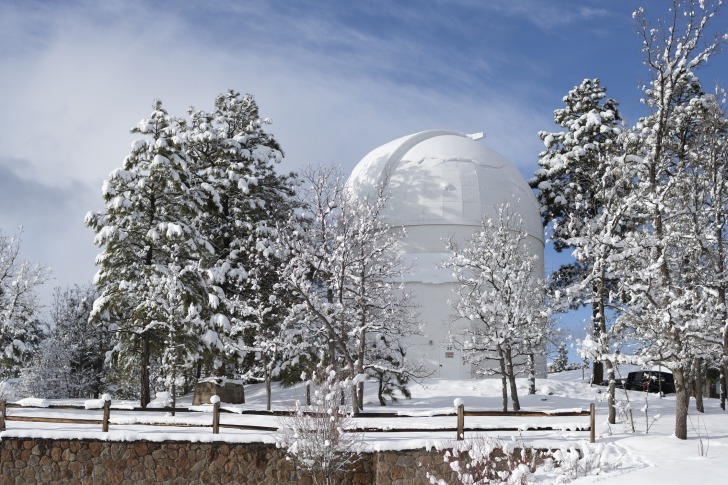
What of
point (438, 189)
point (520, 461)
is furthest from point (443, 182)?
point (520, 461)

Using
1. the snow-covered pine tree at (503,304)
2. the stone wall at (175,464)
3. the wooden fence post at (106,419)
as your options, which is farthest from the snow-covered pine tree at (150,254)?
the snow-covered pine tree at (503,304)

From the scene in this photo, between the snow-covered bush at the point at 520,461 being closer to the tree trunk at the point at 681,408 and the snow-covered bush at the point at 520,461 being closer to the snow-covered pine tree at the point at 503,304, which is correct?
the tree trunk at the point at 681,408

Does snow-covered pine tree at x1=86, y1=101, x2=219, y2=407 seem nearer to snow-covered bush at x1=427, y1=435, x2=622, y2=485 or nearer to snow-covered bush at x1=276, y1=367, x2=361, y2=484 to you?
snow-covered bush at x1=276, y1=367, x2=361, y2=484

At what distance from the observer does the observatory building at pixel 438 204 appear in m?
32.7

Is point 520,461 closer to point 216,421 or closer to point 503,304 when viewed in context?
point 216,421

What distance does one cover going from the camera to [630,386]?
34.0 m

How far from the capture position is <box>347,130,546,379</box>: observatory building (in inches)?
1287

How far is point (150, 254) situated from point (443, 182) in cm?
1478

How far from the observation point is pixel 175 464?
1574 cm

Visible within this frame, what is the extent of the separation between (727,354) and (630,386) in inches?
748

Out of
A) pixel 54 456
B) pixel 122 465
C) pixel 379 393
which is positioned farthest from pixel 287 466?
pixel 379 393

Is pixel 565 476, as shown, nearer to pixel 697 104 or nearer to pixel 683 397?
pixel 683 397

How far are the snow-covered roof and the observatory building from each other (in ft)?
0.14

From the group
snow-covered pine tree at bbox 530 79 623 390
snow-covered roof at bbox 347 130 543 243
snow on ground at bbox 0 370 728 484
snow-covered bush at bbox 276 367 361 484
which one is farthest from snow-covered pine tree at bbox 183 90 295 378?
snow-covered pine tree at bbox 530 79 623 390
